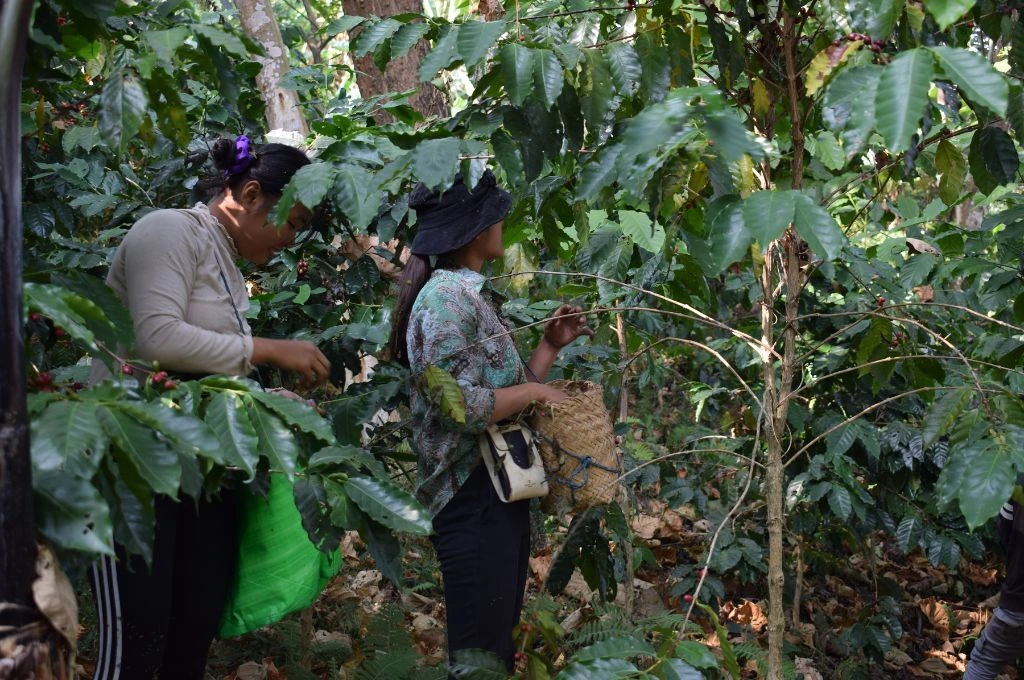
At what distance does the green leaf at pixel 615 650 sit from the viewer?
5.95ft

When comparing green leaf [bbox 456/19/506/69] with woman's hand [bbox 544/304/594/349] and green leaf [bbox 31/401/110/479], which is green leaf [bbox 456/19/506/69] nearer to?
green leaf [bbox 31/401/110/479]

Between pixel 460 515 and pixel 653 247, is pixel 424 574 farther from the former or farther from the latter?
pixel 653 247

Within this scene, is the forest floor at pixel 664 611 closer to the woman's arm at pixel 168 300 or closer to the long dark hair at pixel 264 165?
the woman's arm at pixel 168 300

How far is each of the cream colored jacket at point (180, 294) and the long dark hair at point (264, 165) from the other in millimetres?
139

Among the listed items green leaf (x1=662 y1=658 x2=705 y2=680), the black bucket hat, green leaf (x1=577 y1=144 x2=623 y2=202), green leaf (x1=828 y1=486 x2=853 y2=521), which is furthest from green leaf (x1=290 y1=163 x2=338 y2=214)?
green leaf (x1=828 y1=486 x2=853 y2=521)

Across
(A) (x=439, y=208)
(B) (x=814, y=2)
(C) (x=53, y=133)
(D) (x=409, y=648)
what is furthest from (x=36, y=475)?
(C) (x=53, y=133)

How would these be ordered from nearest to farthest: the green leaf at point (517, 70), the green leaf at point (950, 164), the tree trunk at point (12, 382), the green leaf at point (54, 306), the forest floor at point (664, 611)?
the tree trunk at point (12, 382), the green leaf at point (54, 306), the green leaf at point (517, 70), the green leaf at point (950, 164), the forest floor at point (664, 611)

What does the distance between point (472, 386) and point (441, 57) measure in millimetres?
899

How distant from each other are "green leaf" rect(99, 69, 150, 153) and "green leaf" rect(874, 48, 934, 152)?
1305mm

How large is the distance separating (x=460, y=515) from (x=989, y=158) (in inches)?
62.2

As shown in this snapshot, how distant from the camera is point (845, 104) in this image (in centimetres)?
177

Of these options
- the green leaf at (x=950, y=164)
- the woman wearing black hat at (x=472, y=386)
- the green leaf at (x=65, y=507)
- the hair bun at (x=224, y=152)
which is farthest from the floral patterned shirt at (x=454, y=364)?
the green leaf at (x=65, y=507)

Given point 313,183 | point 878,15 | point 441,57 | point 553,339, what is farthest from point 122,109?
point 553,339

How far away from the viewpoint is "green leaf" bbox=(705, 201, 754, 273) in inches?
67.7
